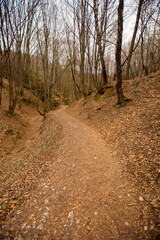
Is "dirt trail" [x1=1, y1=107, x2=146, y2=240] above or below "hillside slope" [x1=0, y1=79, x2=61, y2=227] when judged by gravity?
above

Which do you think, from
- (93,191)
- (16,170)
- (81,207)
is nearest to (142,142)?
(93,191)

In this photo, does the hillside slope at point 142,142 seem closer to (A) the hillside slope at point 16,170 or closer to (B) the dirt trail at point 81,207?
(B) the dirt trail at point 81,207

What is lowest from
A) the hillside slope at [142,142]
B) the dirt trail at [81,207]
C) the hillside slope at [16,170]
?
the hillside slope at [16,170]

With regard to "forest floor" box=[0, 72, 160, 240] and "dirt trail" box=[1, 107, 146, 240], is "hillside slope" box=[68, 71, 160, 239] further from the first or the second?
"dirt trail" box=[1, 107, 146, 240]

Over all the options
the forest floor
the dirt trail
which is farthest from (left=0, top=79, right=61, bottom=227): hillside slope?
the dirt trail

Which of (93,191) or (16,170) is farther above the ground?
(93,191)

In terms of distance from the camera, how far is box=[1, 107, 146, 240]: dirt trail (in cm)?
187

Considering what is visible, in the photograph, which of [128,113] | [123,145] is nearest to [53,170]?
[123,145]

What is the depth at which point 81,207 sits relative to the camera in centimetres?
231

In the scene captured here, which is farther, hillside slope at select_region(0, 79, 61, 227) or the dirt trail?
hillside slope at select_region(0, 79, 61, 227)

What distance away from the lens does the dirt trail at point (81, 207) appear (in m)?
1.87

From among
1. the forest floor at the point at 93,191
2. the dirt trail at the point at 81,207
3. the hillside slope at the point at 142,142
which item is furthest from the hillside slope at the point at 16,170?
the hillside slope at the point at 142,142

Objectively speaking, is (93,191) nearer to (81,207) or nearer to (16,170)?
(81,207)

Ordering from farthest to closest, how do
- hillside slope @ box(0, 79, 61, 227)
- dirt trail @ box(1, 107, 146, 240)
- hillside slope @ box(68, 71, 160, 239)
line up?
hillside slope @ box(0, 79, 61, 227) → hillside slope @ box(68, 71, 160, 239) → dirt trail @ box(1, 107, 146, 240)
